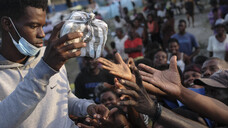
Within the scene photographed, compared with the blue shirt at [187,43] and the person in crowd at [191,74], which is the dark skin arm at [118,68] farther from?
the blue shirt at [187,43]

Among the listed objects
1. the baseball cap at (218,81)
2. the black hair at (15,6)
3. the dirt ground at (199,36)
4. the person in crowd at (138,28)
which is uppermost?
the black hair at (15,6)

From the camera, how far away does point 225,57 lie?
15.6 ft

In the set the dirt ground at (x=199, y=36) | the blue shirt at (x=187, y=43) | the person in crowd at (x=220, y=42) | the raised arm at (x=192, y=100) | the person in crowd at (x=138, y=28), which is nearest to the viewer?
the raised arm at (x=192, y=100)

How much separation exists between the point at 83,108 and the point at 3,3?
3.43 feet

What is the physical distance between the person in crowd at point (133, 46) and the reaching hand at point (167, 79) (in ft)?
12.3

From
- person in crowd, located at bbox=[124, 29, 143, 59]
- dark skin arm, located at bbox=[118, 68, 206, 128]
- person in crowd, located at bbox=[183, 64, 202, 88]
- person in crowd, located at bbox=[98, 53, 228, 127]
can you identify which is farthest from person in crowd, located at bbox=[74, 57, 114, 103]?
dark skin arm, located at bbox=[118, 68, 206, 128]

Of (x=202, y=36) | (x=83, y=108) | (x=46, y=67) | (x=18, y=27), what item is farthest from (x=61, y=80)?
(x=202, y=36)

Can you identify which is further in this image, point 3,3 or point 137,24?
point 137,24

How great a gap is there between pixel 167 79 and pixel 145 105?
0.41 metres

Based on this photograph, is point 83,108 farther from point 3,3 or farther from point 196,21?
point 196,21

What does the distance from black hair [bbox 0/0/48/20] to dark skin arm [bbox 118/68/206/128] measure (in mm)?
844

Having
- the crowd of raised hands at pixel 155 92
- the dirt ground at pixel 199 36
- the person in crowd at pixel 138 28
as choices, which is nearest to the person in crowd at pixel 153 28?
the person in crowd at pixel 138 28

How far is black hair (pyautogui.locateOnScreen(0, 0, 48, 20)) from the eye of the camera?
4.78 feet

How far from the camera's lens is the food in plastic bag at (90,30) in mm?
1375
